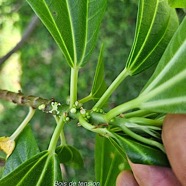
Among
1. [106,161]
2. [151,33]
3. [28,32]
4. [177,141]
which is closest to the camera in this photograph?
[177,141]

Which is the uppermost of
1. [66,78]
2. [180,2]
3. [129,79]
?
[180,2]

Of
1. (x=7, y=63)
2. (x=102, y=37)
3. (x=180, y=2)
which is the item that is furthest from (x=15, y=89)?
(x=180, y=2)

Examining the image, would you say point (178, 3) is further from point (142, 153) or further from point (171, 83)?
point (142, 153)

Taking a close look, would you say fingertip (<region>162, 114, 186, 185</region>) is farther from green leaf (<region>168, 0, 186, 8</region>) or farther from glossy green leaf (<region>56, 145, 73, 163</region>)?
glossy green leaf (<region>56, 145, 73, 163</region>)

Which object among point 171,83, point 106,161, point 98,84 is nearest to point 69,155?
point 106,161

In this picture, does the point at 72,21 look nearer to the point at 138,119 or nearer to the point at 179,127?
the point at 138,119

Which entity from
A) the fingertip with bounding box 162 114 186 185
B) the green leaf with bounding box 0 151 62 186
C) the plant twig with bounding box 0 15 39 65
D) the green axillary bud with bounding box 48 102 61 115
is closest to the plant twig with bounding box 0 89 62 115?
the green axillary bud with bounding box 48 102 61 115
